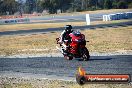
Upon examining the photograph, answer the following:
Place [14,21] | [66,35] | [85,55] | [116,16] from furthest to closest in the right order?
[14,21]
[116,16]
[66,35]
[85,55]

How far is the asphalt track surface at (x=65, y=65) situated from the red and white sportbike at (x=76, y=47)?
284mm

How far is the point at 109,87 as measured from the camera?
1052 centimetres

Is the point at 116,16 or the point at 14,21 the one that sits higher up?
the point at 116,16

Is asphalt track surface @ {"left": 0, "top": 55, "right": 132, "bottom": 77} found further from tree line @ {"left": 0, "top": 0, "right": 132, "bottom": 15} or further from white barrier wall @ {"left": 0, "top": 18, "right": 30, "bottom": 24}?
tree line @ {"left": 0, "top": 0, "right": 132, "bottom": 15}

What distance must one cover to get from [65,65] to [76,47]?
1.78m

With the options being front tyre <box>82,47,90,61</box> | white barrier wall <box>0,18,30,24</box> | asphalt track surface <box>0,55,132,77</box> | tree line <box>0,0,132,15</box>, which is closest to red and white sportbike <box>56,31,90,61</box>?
front tyre <box>82,47,90,61</box>

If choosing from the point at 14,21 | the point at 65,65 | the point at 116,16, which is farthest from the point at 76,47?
the point at 14,21

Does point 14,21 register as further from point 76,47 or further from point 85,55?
point 85,55

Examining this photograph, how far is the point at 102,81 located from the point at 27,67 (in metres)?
8.06

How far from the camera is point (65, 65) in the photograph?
15.0m

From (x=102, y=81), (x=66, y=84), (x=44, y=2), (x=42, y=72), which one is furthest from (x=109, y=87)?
(x=44, y=2)

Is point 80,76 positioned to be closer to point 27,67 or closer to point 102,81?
point 102,81

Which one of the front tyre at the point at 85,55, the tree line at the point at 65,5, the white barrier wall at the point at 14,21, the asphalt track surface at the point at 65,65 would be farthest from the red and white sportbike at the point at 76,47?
the tree line at the point at 65,5

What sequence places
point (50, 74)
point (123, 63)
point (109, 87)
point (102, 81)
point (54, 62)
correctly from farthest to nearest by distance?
point (54, 62) → point (123, 63) → point (50, 74) → point (109, 87) → point (102, 81)
